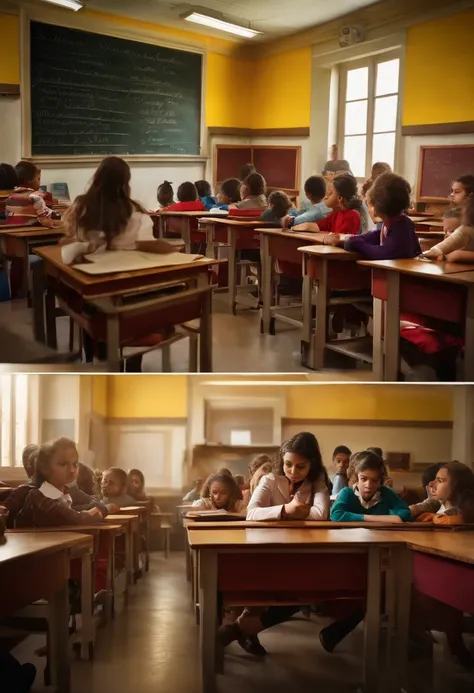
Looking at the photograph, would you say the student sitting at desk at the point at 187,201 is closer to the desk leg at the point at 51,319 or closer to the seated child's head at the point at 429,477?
the desk leg at the point at 51,319

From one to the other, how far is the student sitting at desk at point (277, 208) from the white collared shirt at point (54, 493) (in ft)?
2.89

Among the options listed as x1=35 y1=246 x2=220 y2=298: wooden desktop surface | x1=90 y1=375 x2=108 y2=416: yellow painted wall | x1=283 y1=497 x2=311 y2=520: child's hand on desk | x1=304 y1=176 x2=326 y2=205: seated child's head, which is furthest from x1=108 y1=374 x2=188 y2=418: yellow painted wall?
x1=304 y1=176 x2=326 y2=205: seated child's head

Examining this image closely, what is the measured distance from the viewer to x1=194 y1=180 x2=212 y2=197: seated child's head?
167 cm

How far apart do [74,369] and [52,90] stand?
26.5 inches

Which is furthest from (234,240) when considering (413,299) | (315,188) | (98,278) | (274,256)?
(413,299)

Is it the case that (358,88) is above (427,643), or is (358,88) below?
above

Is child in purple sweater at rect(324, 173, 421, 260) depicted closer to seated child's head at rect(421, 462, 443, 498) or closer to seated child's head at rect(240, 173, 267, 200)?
seated child's head at rect(240, 173, 267, 200)

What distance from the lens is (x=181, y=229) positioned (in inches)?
65.2

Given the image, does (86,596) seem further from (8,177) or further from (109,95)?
(109,95)

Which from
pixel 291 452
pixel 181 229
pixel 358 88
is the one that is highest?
pixel 358 88

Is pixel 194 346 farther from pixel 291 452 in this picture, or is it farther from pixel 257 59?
pixel 257 59

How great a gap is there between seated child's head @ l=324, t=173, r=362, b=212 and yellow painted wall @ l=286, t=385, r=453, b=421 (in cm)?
47

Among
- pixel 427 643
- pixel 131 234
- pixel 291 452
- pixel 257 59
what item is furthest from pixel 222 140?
Answer: pixel 427 643

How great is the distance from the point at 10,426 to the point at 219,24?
115 centimetres
